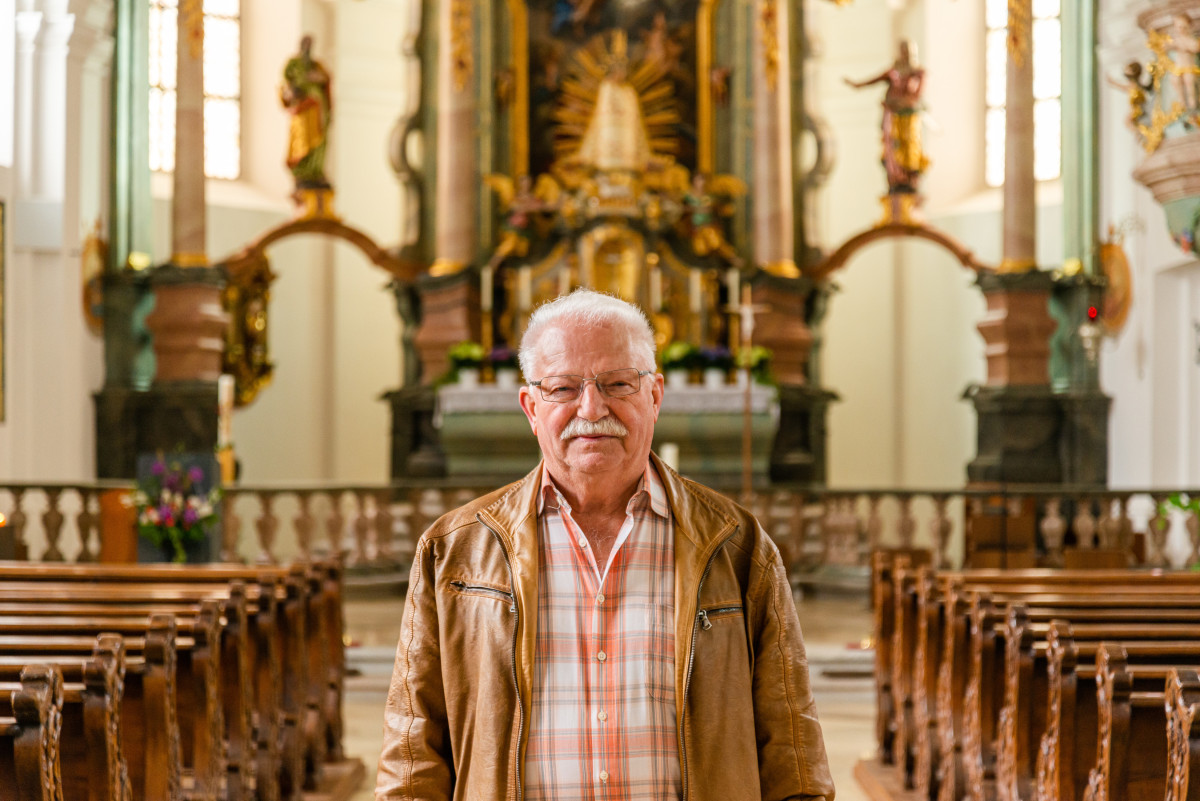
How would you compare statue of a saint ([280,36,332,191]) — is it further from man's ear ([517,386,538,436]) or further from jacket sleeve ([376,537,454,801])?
jacket sleeve ([376,537,454,801])

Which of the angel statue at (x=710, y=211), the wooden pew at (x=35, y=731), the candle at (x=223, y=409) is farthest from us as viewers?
the angel statue at (x=710, y=211)

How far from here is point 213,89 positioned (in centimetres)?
1686

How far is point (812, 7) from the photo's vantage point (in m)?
15.2

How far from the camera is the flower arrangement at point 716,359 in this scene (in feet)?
42.9

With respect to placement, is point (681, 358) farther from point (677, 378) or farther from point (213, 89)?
point (213, 89)

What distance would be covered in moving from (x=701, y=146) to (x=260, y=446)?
601 cm

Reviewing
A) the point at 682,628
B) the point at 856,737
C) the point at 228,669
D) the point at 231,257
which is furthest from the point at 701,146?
the point at 682,628

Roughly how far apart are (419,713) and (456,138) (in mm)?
12416

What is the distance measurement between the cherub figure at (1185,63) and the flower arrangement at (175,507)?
22.1 feet

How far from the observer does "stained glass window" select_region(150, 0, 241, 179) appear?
53.4ft

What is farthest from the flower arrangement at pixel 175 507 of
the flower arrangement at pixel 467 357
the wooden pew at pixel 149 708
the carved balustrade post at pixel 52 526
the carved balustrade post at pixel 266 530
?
the flower arrangement at pixel 467 357

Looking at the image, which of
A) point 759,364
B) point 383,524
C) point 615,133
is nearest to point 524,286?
point 615,133

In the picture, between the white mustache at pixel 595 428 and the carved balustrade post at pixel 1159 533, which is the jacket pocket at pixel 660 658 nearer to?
the white mustache at pixel 595 428

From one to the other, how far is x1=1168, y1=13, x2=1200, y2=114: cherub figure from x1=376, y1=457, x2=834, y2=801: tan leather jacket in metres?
7.87
